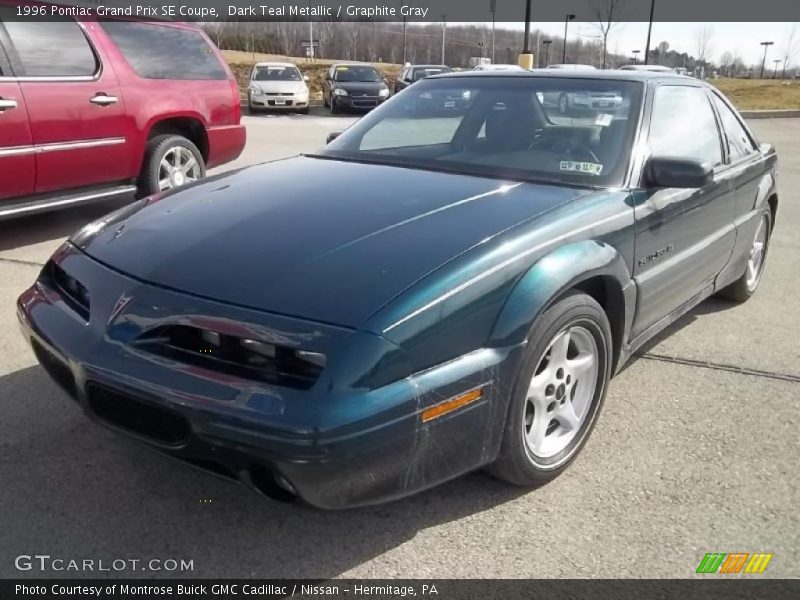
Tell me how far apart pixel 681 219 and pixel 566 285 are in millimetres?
1119

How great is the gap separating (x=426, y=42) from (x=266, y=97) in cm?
9350

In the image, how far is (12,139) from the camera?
504cm

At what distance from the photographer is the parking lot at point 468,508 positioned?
2199mm

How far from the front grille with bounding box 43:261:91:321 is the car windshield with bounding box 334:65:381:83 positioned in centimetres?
1853

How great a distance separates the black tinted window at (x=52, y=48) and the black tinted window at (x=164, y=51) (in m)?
0.37

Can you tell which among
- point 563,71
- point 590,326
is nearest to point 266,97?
point 563,71

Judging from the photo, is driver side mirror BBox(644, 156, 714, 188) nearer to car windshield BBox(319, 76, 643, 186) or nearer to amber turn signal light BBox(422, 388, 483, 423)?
car windshield BBox(319, 76, 643, 186)

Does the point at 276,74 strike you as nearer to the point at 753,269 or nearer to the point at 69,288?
the point at 753,269

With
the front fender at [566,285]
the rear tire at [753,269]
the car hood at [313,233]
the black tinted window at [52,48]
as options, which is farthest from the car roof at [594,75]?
the black tinted window at [52,48]

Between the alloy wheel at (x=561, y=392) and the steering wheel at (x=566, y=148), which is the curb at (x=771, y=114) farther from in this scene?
the alloy wheel at (x=561, y=392)

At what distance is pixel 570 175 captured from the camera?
302 centimetres

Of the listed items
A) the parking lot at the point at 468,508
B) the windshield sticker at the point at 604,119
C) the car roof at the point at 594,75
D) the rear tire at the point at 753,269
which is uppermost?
the car roof at the point at 594,75

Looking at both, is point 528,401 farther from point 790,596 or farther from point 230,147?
point 230,147

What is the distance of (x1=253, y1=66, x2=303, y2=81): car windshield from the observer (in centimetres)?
1922
